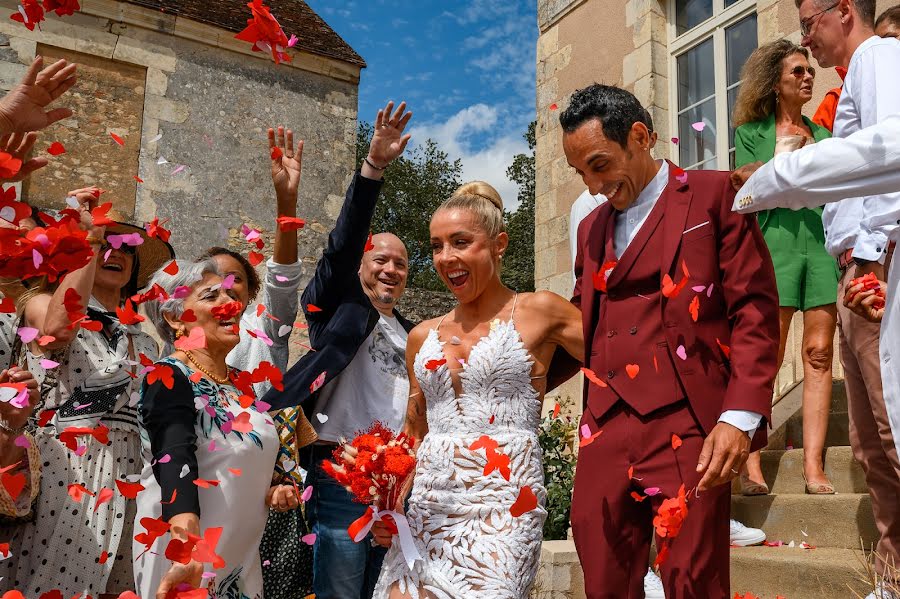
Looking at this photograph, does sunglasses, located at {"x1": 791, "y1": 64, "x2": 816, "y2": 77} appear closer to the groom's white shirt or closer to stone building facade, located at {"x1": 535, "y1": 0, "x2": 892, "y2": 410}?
stone building facade, located at {"x1": 535, "y1": 0, "x2": 892, "y2": 410}

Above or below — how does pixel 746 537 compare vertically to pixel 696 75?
below

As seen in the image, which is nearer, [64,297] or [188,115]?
[64,297]

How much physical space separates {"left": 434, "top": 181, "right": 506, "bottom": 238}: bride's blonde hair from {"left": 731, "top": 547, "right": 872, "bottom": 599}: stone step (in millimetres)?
2095

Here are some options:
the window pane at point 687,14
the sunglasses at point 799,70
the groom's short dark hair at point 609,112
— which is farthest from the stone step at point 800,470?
the window pane at point 687,14

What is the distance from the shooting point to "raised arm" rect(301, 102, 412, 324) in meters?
3.77

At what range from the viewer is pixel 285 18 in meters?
13.6

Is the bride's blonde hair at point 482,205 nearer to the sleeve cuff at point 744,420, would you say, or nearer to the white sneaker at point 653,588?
the sleeve cuff at point 744,420

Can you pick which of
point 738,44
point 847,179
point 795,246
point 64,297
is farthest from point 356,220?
point 738,44

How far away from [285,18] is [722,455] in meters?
13.0

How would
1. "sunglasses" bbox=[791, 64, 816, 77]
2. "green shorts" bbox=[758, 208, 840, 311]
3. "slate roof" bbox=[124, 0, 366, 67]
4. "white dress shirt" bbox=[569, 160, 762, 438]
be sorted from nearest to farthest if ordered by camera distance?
"white dress shirt" bbox=[569, 160, 762, 438], "green shorts" bbox=[758, 208, 840, 311], "sunglasses" bbox=[791, 64, 816, 77], "slate roof" bbox=[124, 0, 366, 67]

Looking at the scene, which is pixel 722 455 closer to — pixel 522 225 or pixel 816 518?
pixel 816 518

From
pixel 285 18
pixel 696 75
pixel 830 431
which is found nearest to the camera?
pixel 830 431

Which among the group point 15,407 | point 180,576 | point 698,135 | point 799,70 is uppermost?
point 698,135

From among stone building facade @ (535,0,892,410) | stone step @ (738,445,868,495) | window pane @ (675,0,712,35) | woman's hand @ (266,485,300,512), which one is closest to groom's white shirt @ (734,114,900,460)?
woman's hand @ (266,485,300,512)
